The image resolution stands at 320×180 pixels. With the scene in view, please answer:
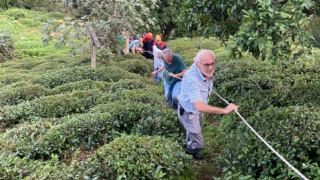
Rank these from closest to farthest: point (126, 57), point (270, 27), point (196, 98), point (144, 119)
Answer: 1. point (270, 27)
2. point (196, 98)
3. point (144, 119)
4. point (126, 57)

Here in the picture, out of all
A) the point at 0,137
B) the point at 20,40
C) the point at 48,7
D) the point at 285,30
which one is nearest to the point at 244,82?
the point at 285,30

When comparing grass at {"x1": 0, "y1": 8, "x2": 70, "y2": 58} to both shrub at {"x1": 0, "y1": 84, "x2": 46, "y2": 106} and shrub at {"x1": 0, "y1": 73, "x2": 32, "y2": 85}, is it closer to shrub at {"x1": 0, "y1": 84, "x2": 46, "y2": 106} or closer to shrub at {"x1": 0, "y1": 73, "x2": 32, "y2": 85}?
shrub at {"x1": 0, "y1": 73, "x2": 32, "y2": 85}

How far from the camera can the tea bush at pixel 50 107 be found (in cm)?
603

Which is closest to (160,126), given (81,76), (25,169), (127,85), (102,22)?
(25,169)

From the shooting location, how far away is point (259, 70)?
749cm

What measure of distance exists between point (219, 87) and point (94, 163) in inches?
155

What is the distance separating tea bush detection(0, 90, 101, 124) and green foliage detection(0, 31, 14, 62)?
12.4 metres

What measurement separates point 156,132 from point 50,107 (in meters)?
2.66

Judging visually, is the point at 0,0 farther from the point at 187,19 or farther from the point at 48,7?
the point at 187,19

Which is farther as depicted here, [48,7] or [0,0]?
[48,7]

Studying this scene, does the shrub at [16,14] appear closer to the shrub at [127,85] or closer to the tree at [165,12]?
the tree at [165,12]

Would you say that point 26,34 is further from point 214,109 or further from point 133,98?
point 214,109

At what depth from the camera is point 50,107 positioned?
617cm

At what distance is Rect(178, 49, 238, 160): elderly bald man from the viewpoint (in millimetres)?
3590
